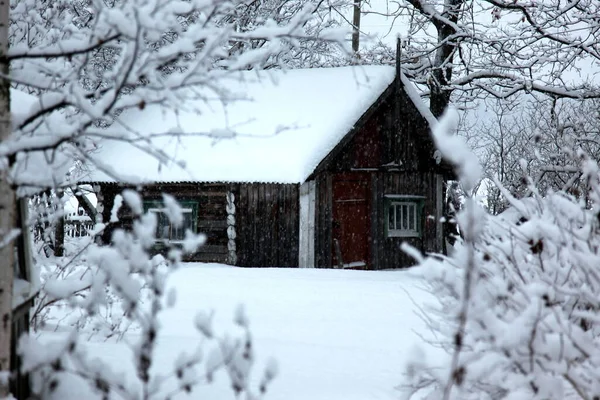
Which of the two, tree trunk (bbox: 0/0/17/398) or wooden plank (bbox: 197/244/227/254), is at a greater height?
tree trunk (bbox: 0/0/17/398)

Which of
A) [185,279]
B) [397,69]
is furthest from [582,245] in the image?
[397,69]

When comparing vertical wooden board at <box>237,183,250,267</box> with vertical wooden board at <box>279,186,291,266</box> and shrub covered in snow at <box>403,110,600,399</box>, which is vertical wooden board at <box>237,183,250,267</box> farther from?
shrub covered in snow at <box>403,110,600,399</box>

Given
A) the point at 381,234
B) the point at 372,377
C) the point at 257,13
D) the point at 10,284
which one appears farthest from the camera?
the point at 257,13

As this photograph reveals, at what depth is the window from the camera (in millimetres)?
14852

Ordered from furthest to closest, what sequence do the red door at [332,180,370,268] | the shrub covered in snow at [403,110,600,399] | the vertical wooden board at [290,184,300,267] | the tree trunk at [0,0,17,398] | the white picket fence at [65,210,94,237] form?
the white picket fence at [65,210,94,237], the red door at [332,180,370,268], the vertical wooden board at [290,184,300,267], the tree trunk at [0,0,17,398], the shrub covered in snow at [403,110,600,399]

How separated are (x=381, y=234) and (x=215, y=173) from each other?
399 cm

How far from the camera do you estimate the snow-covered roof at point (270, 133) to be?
43.5 feet

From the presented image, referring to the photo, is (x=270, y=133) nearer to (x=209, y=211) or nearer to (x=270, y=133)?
(x=270, y=133)

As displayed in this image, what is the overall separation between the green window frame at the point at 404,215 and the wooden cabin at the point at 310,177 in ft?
0.08

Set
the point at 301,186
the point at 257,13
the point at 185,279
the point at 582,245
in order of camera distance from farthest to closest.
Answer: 1. the point at 257,13
2. the point at 301,186
3. the point at 185,279
4. the point at 582,245

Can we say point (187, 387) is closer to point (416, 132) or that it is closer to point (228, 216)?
point (228, 216)

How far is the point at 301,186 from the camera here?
1362 centimetres

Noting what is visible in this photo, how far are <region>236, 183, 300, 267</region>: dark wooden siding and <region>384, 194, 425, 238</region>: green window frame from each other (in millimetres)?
2387

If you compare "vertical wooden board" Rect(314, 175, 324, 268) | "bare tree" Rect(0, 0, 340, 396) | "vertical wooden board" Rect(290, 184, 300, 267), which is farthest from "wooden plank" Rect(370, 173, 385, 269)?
"bare tree" Rect(0, 0, 340, 396)
